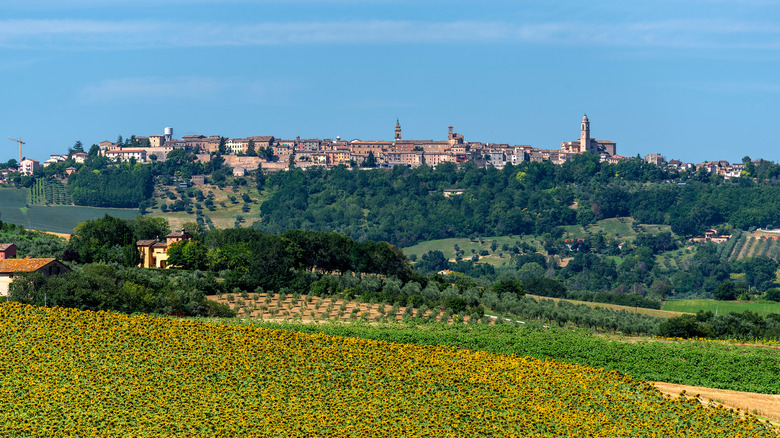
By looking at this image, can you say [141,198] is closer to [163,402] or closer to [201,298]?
[201,298]

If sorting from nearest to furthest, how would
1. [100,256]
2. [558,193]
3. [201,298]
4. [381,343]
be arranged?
[381,343]
[201,298]
[100,256]
[558,193]

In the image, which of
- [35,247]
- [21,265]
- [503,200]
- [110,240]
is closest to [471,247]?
[503,200]

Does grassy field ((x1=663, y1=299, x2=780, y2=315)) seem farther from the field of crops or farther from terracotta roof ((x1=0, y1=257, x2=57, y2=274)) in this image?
terracotta roof ((x1=0, y1=257, x2=57, y2=274))

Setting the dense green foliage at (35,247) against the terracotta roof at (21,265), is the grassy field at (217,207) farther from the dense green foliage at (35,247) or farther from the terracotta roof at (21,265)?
the terracotta roof at (21,265)

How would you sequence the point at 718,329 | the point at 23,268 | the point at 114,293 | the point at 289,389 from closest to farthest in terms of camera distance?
the point at 289,389 < the point at 114,293 < the point at 23,268 < the point at 718,329

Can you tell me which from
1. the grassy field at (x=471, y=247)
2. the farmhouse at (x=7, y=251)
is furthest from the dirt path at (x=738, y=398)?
the grassy field at (x=471, y=247)

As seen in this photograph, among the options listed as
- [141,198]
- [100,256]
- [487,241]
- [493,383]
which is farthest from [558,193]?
[493,383]

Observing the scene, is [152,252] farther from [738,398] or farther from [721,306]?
[721,306]
